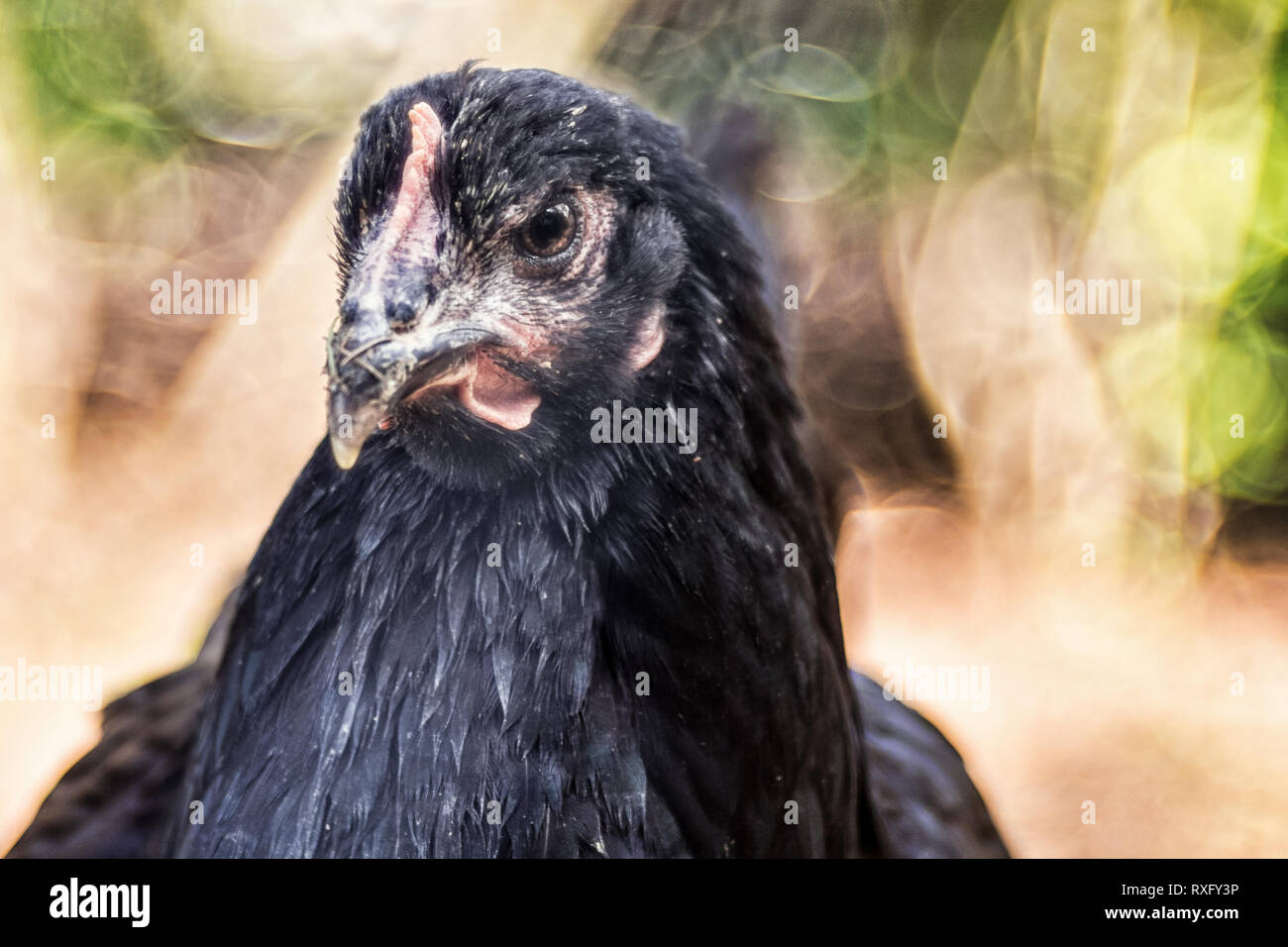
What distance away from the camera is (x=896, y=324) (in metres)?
2.47

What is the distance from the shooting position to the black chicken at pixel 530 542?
36.3 inches

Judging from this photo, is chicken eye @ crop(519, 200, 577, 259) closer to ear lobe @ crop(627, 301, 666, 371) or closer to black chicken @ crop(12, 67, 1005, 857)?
black chicken @ crop(12, 67, 1005, 857)

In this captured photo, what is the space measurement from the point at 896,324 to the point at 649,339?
1645mm

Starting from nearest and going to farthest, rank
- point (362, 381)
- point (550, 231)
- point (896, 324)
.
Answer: point (362, 381) < point (550, 231) < point (896, 324)

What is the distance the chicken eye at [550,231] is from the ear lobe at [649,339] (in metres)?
0.12

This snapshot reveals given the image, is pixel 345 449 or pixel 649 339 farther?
pixel 649 339

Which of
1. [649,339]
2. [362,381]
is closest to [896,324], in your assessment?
[649,339]

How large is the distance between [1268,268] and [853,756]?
1779 millimetres

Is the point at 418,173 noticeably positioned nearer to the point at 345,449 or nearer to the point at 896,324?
the point at 345,449

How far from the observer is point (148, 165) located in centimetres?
218

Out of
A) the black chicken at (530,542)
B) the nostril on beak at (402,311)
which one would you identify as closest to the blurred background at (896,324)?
the black chicken at (530,542)

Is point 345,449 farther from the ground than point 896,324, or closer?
closer

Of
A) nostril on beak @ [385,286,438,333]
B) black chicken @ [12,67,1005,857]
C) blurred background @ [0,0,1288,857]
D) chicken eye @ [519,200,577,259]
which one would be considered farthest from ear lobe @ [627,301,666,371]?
blurred background @ [0,0,1288,857]

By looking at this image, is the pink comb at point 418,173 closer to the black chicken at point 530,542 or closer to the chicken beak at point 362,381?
the black chicken at point 530,542
